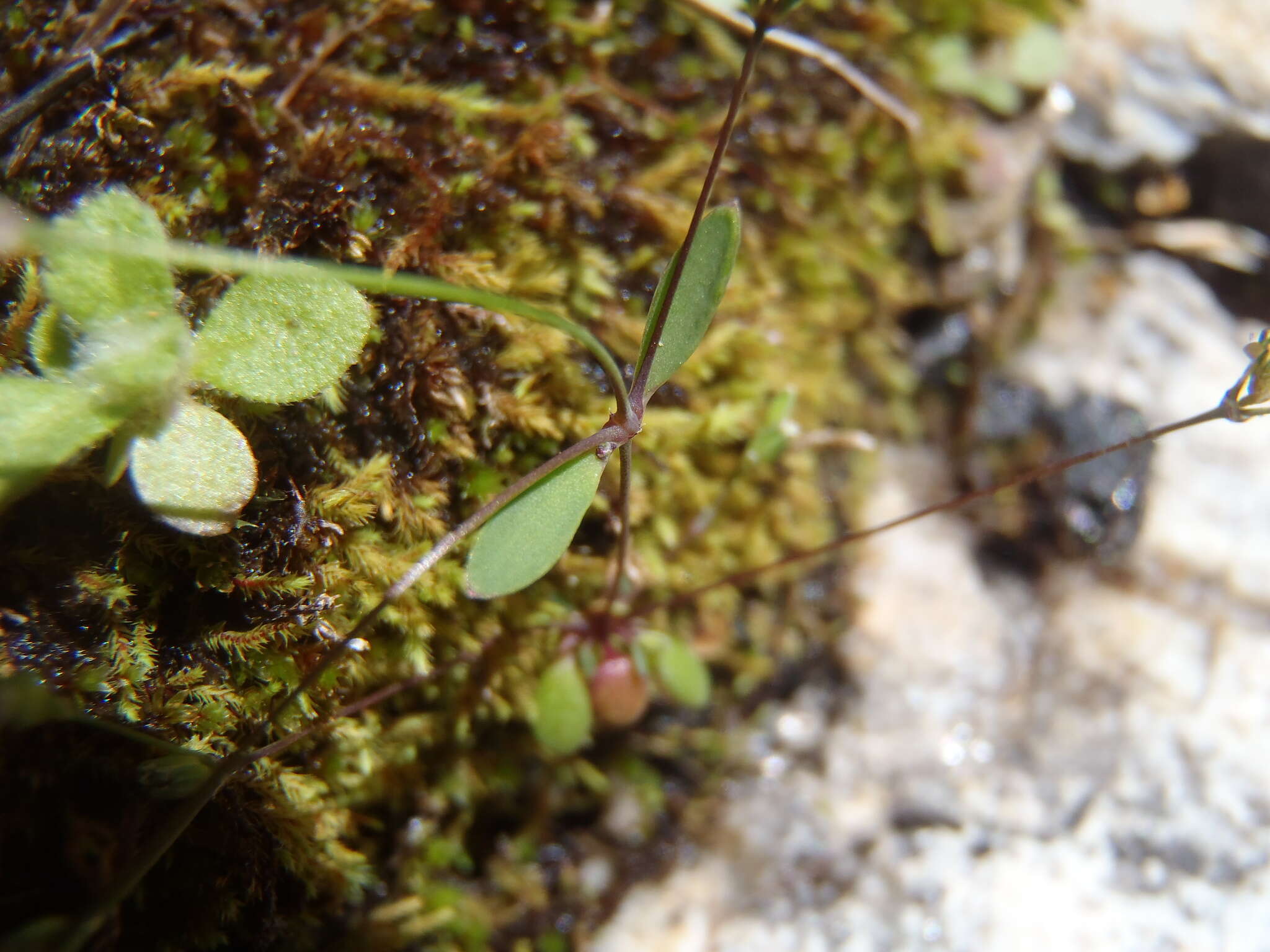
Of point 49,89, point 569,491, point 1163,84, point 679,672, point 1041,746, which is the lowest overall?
point 1041,746

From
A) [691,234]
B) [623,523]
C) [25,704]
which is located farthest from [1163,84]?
[25,704]

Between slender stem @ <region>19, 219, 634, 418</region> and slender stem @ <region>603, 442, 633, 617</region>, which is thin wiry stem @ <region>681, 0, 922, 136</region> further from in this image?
slender stem @ <region>19, 219, 634, 418</region>

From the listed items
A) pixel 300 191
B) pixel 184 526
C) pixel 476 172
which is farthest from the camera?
pixel 476 172

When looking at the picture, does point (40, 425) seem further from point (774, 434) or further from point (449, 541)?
point (774, 434)

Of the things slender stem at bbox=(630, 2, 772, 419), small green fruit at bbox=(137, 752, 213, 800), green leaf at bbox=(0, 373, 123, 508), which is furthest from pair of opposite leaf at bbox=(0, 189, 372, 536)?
slender stem at bbox=(630, 2, 772, 419)

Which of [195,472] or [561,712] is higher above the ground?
[195,472]

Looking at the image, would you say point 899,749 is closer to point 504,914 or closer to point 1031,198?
point 504,914

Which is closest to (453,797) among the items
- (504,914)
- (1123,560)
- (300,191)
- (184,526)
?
(504,914)
